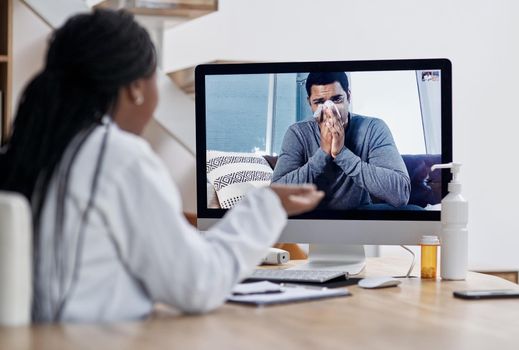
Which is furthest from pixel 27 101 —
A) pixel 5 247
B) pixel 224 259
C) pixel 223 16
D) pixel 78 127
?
pixel 223 16

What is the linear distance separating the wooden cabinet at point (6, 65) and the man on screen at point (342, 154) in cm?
167

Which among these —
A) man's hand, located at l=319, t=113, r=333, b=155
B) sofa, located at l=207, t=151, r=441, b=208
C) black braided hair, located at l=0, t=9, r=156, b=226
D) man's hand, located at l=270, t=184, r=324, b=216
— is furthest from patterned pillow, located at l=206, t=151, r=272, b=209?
black braided hair, located at l=0, t=9, r=156, b=226

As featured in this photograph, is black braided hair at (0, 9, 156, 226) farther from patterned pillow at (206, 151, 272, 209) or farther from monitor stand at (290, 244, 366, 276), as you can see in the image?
monitor stand at (290, 244, 366, 276)

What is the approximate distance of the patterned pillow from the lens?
6.97 feet

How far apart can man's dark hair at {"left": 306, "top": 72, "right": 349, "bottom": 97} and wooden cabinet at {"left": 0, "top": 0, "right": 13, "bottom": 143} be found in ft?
5.46

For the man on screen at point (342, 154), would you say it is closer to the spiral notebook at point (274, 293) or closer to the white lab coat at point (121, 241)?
the spiral notebook at point (274, 293)

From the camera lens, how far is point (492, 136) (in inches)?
161

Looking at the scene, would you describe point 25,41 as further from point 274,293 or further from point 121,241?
point 121,241

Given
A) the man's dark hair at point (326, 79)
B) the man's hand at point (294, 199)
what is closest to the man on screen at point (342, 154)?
the man's dark hair at point (326, 79)

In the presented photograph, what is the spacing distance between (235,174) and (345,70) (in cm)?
35

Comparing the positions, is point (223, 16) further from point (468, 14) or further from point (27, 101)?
point (27, 101)

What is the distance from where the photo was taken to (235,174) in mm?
2123

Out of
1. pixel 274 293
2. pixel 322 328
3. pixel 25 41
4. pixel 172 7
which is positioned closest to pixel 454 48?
pixel 172 7

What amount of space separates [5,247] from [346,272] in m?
0.97
